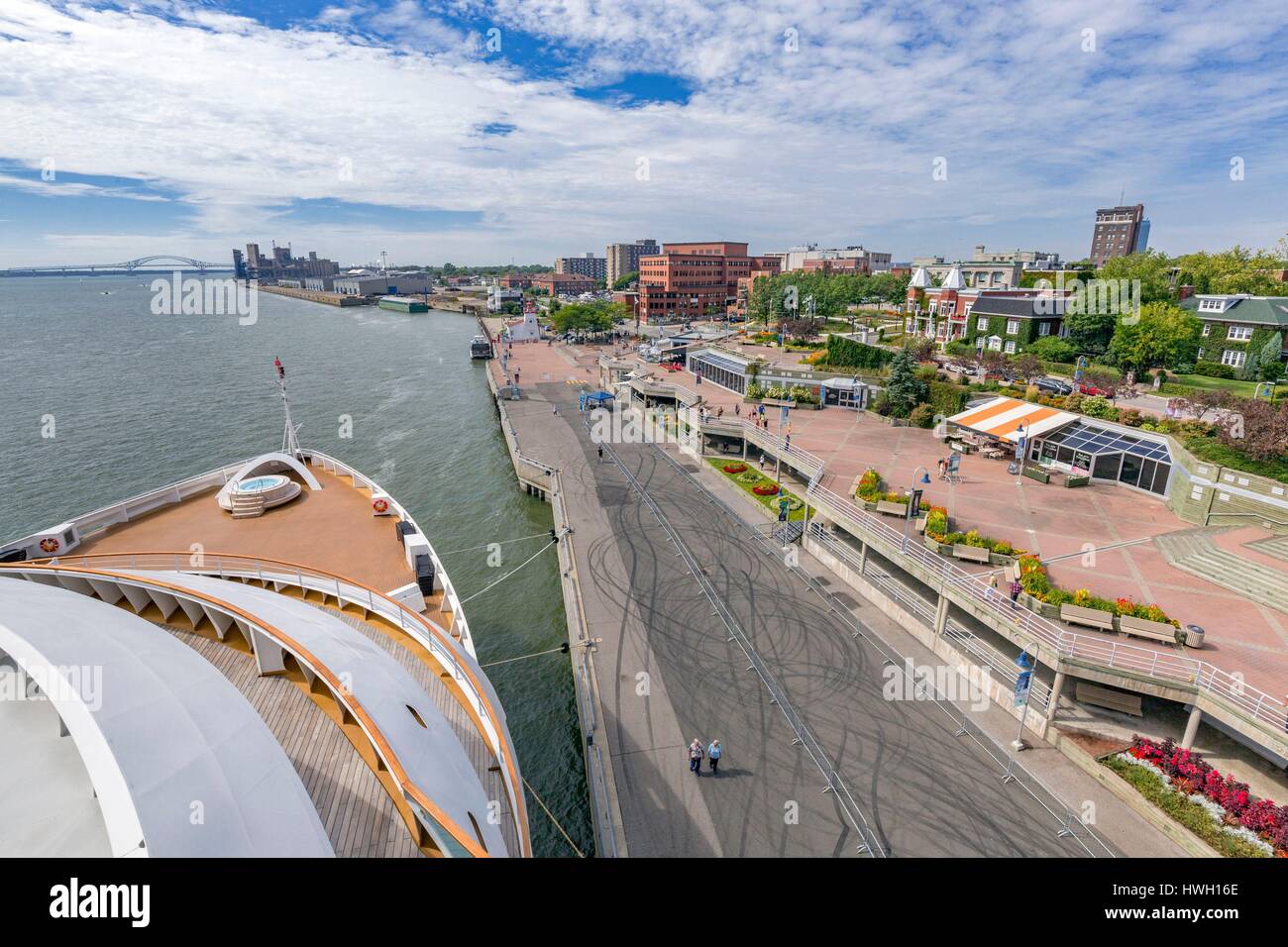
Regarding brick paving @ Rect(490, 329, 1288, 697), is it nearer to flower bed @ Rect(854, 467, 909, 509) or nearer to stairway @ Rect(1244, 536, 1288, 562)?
stairway @ Rect(1244, 536, 1288, 562)

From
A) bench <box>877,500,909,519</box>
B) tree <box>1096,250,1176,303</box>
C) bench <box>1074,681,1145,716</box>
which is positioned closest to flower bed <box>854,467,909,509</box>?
bench <box>877,500,909,519</box>

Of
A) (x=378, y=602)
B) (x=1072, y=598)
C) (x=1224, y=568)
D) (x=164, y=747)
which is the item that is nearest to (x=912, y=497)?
(x=1072, y=598)

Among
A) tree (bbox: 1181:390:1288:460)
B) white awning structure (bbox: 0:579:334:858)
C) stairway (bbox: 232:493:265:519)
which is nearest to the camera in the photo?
white awning structure (bbox: 0:579:334:858)

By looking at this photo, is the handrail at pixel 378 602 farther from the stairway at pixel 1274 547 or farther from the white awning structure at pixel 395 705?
the stairway at pixel 1274 547

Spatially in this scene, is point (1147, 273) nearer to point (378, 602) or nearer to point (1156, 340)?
point (1156, 340)

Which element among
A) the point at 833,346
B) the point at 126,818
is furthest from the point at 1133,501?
the point at 126,818
